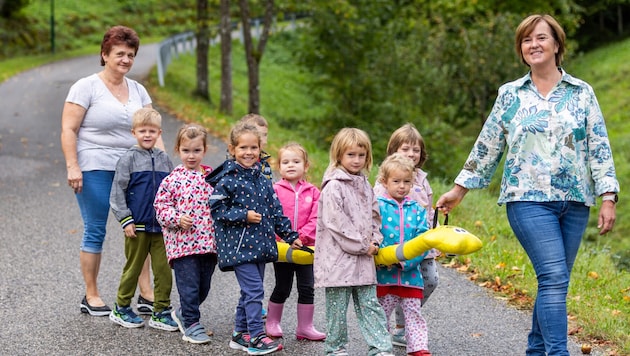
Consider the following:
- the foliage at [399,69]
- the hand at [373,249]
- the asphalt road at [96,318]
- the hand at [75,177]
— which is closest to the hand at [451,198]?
the hand at [373,249]

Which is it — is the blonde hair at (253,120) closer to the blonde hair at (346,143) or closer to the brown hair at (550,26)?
the blonde hair at (346,143)

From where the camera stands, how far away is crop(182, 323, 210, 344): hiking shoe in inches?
235

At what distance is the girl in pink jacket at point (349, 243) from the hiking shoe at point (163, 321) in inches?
52.4

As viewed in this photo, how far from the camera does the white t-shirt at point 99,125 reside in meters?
6.47

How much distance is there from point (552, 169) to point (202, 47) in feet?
65.6

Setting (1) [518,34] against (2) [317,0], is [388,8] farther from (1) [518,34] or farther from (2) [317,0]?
(1) [518,34]

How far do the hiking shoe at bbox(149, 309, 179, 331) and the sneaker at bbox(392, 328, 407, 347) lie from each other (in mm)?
1532

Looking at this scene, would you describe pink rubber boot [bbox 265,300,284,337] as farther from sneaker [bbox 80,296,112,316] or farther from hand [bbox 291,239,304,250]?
sneaker [bbox 80,296,112,316]

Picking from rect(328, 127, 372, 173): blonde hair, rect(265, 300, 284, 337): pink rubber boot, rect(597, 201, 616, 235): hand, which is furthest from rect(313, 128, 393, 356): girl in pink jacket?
rect(597, 201, 616, 235): hand

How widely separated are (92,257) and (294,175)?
5.75ft

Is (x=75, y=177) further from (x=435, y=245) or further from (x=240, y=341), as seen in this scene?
(x=435, y=245)

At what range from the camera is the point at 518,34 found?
17.2 ft

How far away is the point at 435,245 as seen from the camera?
5.00m

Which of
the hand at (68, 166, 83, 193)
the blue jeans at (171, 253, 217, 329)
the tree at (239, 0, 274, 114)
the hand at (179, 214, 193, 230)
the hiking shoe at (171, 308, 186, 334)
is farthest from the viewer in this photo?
the tree at (239, 0, 274, 114)
